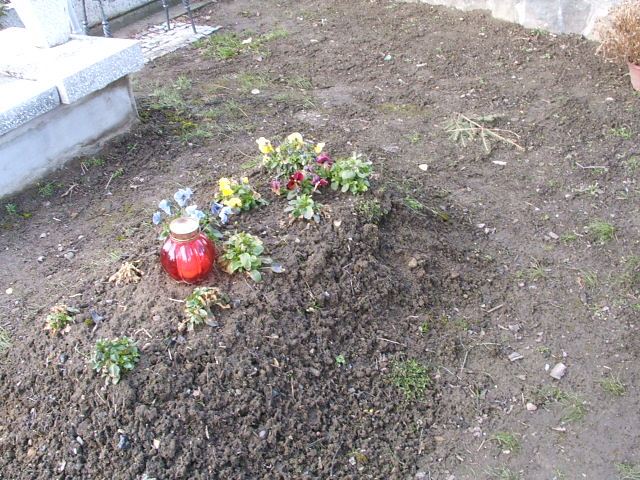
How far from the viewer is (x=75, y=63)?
160 inches

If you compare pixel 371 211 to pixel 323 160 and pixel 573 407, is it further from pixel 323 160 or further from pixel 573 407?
pixel 573 407

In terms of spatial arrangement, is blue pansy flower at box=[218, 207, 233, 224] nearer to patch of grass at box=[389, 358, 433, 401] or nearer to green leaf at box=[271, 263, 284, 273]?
green leaf at box=[271, 263, 284, 273]

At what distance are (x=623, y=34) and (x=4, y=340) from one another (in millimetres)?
4895

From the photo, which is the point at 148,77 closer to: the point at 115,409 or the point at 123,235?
the point at 123,235

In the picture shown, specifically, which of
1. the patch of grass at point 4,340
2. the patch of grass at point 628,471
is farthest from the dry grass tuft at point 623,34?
the patch of grass at point 4,340

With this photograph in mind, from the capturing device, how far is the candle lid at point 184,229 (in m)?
2.55

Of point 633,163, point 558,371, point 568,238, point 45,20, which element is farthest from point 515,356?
point 45,20

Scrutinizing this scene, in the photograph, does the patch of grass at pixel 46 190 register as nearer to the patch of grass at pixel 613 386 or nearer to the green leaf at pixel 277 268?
the green leaf at pixel 277 268

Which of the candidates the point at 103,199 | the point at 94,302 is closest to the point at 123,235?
the point at 103,199

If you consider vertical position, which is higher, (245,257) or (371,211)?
(245,257)

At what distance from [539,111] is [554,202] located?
1208 millimetres

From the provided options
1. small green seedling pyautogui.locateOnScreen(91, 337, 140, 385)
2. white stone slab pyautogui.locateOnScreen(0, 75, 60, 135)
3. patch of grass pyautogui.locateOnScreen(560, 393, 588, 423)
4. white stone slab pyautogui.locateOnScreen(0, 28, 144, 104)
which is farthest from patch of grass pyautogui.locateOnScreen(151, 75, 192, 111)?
patch of grass pyautogui.locateOnScreen(560, 393, 588, 423)

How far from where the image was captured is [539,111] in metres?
4.82

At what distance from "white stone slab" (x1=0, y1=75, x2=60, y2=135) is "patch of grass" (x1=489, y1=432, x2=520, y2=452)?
3.19m
